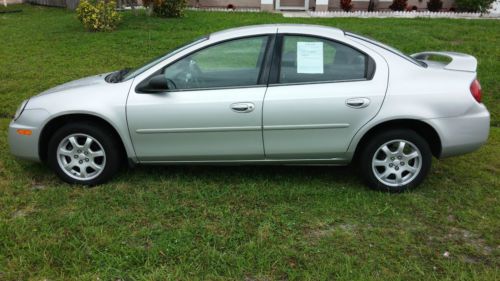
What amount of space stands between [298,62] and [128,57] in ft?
19.4

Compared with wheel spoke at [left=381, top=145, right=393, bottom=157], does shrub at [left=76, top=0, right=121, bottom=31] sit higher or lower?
higher

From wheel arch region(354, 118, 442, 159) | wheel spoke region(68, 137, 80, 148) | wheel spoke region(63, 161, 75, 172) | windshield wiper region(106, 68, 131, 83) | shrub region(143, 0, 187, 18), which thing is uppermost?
shrub region(143, 0, 187, 18)

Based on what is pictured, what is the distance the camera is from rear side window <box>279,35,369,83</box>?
4199 mm

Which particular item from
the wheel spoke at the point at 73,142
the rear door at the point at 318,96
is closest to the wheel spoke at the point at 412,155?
the rear door at the point at 318,96

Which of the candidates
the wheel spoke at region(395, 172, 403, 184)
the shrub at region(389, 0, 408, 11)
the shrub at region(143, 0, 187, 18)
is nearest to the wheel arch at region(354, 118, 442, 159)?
the wheel spoke at region(395, 172, 403, 184)

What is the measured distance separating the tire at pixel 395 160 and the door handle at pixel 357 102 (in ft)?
1.06

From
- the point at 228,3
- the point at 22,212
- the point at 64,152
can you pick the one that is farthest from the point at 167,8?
the point at 22,212

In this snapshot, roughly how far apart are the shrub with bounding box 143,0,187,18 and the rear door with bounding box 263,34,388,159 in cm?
955

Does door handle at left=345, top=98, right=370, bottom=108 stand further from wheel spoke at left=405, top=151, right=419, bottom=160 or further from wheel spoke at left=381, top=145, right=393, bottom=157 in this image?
wheel spoke at left=405, top=151, right=419, bottom=160

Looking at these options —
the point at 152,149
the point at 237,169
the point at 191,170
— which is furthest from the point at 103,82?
the point at 237,169

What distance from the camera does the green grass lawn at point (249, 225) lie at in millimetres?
3254

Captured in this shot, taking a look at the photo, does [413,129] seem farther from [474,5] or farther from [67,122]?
[474,5]

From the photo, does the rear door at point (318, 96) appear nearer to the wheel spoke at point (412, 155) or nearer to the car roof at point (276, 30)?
the car roof at point (276, 30)

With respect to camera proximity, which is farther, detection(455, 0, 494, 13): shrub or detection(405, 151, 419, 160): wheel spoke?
detection(455, 0, 494, 13): shrub
